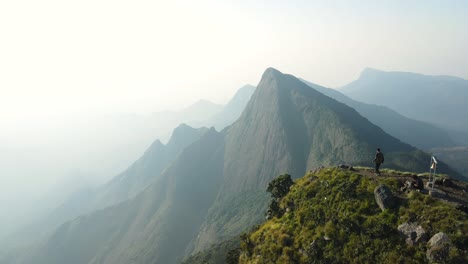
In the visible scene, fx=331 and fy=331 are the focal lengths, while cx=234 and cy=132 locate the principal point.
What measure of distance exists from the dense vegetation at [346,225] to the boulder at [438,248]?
1.82 ft

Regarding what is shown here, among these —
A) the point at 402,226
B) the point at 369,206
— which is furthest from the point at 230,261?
the point at 402,226

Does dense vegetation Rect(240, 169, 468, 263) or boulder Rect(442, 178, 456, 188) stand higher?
boulder Rect(442, 178, 456, 188)

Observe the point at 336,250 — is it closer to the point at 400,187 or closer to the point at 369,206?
the point at 369,206

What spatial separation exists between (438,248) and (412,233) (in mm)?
3195

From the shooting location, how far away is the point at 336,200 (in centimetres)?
4425

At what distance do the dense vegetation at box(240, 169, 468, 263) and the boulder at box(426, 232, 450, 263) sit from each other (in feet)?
1.82

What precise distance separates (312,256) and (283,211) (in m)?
14.9

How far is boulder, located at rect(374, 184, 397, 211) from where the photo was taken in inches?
1506

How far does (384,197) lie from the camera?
3872cm

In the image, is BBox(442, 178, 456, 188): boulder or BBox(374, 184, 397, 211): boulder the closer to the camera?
BBox(374, 184, 397, 211): boulder

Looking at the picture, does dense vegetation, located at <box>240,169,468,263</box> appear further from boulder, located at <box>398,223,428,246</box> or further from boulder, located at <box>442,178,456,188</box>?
boulder, located at <box>442,178,456,188</box>

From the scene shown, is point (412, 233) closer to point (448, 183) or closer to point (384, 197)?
point (384, 197)

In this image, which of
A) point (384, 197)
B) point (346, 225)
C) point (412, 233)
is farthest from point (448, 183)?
point (346, 225)

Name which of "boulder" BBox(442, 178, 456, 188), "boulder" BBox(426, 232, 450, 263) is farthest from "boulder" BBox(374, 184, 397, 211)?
"boulder" BBox(442, 178, 456, 188)
